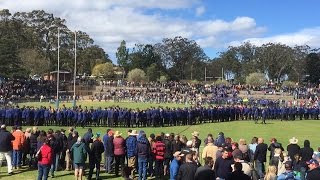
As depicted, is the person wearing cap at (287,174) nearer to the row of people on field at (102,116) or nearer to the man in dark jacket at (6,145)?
the man in dark jacket at (6,145)

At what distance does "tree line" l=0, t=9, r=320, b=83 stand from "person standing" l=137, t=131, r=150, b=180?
55128mm

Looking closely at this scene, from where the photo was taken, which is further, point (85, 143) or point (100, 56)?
point (100, 56)

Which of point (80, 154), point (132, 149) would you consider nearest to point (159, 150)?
point (132, 149)

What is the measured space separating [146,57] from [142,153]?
4147 inches

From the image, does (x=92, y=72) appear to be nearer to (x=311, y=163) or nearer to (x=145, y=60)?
(x=145, y=60)

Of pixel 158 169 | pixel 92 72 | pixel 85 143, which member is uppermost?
pixel 92 72

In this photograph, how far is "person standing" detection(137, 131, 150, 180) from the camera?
14.8 meters

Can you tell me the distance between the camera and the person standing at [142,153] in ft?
48.6

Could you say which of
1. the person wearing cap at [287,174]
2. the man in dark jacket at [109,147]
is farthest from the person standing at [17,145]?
the person wearing cap at [287,174]

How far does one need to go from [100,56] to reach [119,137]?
110 meters

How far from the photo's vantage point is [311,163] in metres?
10.5

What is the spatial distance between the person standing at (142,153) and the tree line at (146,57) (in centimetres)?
5513

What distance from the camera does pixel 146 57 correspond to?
120 m

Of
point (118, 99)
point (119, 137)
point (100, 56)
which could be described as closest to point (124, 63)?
point (100, 56)
